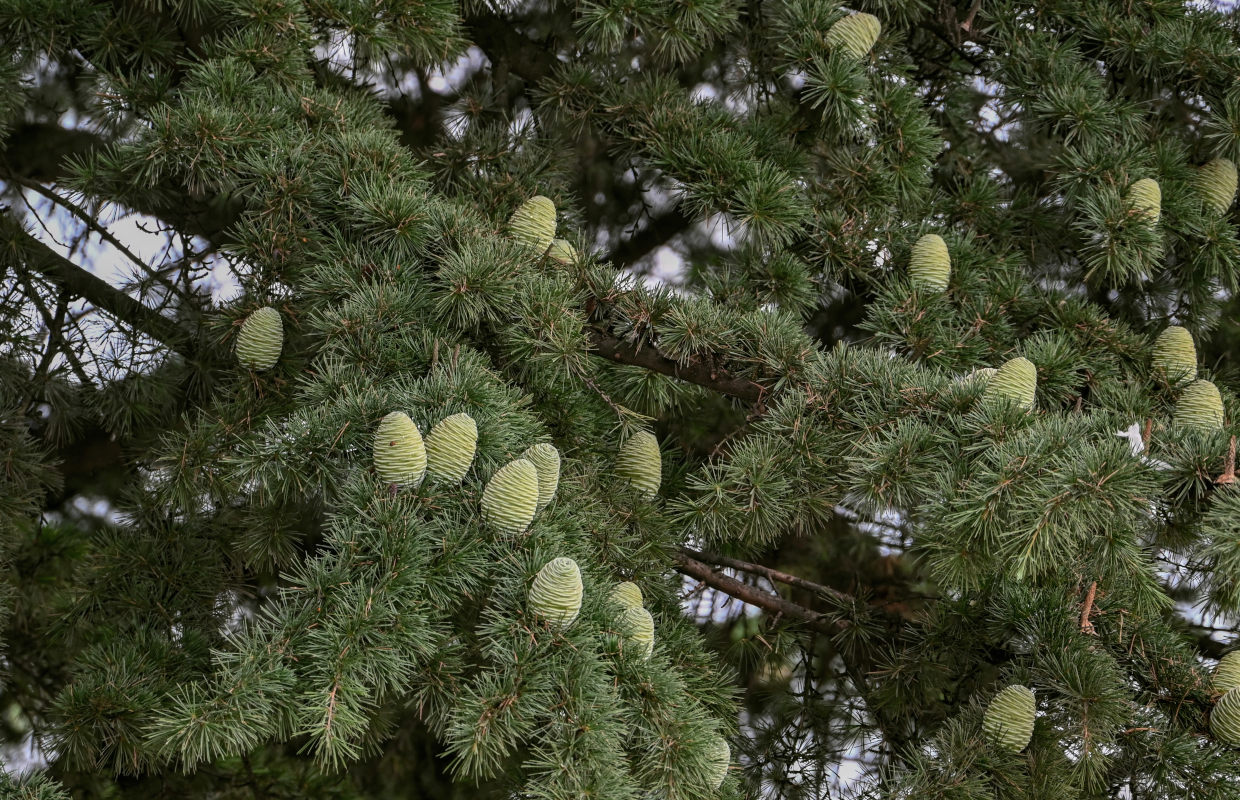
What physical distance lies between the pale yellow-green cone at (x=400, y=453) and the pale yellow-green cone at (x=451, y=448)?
0.01 m

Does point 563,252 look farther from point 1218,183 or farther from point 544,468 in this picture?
point 1218,183

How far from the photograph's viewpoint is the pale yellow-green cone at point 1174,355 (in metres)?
1.71

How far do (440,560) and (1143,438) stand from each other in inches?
30.8

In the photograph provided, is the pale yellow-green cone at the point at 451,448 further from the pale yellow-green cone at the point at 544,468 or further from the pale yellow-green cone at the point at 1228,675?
the pale yellow-green cone at the point at 1228,675

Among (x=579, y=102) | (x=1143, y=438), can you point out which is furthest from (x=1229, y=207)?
(x=579, y=102)

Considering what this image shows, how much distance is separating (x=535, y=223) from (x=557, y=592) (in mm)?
696

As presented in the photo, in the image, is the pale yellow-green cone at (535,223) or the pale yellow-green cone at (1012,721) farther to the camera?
the pale yellow-green cone at (535,223)

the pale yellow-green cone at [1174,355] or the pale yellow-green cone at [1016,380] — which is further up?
the pale yellow-green cone at [1174,355]

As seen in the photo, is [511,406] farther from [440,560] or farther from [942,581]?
[942,581]

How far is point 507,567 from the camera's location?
44.9 inches

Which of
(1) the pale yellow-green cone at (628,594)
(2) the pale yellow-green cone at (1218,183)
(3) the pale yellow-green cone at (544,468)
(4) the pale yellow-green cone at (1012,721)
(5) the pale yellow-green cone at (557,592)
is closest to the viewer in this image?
(5) the pale yellow-green cone at (557,592)

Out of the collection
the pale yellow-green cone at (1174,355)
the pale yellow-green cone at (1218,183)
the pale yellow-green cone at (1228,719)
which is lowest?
the pale yellow-green cone at (1228,719)

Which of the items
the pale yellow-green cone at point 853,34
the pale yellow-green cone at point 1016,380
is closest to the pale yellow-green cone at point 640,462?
the pale yellow-green cone at point 1016,380

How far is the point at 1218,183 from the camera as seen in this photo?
1925 mm
